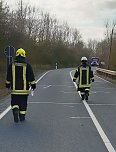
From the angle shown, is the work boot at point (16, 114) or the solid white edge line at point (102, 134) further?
the work boot at point (16, 114)

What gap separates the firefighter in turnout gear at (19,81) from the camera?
428 inches

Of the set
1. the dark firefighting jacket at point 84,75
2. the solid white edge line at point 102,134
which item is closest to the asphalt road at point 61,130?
the solid white edge line at point 102,134

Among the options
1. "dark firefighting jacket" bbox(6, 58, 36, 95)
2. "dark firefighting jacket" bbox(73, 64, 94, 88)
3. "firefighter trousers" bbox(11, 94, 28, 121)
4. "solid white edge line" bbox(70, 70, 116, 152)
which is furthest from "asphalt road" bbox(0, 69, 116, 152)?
"dark firefighting jacket" bbox(73, 64, 94, 88)

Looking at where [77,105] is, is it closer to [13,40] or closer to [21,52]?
[21,52]

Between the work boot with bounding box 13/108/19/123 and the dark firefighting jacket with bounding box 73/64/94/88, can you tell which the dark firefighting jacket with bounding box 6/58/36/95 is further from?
the dark firefighting jacket with bounding box 73/64/94/88

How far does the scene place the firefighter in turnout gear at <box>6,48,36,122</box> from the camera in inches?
428

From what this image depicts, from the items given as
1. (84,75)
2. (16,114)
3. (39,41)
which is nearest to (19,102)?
(16,114)

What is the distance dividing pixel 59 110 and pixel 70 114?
1118 mm

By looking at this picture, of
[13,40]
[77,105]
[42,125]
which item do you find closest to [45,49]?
[13,40]

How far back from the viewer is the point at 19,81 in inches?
431

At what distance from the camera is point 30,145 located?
8031 mm

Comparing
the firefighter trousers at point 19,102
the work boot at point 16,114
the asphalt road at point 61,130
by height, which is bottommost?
the asphalt road at point 61,130

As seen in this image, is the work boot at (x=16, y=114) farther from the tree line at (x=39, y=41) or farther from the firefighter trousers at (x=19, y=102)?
the tree line at (x=39, y=41)

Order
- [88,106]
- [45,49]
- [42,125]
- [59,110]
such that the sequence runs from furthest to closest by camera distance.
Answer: [45,49] < [88,106] < [59,110] < [42,125]
